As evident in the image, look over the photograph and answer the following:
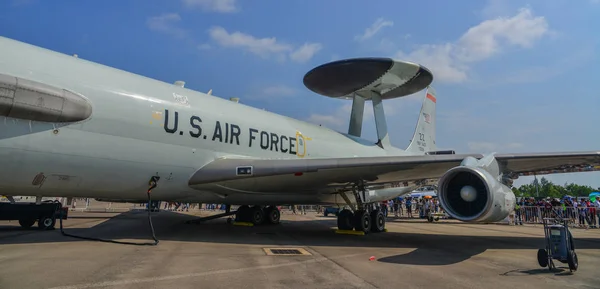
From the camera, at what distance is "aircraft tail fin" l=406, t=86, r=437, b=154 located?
2226cm

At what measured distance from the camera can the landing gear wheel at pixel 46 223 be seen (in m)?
13.1

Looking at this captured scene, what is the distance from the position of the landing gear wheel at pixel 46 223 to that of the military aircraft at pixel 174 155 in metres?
5.51

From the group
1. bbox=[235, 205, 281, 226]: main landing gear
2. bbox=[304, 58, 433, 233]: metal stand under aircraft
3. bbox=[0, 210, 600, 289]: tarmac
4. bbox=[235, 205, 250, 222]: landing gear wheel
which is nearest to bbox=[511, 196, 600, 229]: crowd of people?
bbox=[304, 58, 433, 233]: metal stand under aircraft

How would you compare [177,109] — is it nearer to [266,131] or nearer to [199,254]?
[266,131]

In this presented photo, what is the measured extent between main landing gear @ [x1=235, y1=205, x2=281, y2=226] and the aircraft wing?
5953mm

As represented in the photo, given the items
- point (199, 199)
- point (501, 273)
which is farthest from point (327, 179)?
point (501, 273)

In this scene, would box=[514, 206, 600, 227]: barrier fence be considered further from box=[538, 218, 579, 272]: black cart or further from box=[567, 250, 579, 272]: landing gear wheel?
box=[567, 250, 579, 272]: landing gear wheel

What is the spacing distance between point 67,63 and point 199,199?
5.04 metres

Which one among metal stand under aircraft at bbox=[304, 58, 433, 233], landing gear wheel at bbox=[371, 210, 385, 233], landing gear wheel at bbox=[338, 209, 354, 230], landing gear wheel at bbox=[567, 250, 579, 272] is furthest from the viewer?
landing gear wheel at bbox=[371, 210, 385, 233]

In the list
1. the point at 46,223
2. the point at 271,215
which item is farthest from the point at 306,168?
the point at 46,223

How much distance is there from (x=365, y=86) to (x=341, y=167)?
447 inches

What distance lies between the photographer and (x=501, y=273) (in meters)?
6.04

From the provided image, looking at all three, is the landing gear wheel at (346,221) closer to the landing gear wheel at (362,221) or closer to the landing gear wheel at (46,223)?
the landing gear wheel at (362,221)

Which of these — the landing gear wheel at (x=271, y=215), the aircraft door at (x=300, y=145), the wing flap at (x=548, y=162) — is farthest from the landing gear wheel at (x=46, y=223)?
the wing flap at (x=548, y=162)
